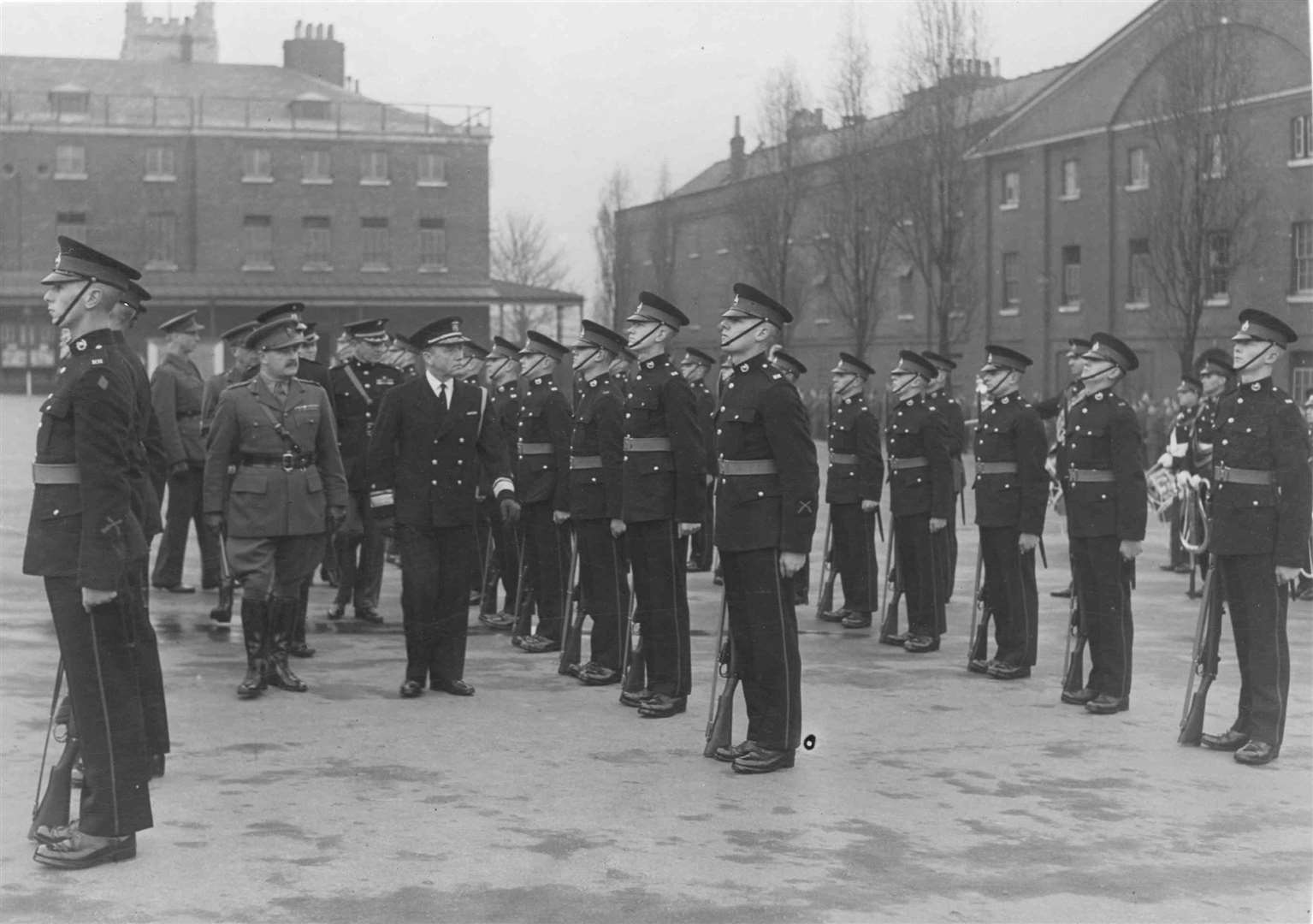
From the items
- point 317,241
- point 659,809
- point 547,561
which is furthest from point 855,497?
point 317,241

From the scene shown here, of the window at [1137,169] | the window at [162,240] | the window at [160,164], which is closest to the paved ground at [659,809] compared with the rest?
the window at [1137,169]

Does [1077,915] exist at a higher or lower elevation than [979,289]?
lower

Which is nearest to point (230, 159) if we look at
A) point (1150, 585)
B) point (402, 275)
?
point (402, 275)

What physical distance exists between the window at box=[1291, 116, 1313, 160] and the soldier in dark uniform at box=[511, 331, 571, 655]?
3013 cm

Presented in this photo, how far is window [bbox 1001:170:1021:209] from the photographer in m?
49.9

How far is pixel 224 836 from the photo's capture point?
22.4 feet

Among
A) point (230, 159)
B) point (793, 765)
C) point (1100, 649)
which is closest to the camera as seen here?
point (793, 765)

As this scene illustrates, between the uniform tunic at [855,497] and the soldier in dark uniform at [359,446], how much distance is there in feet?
12.6

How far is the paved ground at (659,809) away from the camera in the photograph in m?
6.07

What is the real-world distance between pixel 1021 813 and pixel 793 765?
54.1 inches

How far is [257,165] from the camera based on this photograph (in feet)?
199

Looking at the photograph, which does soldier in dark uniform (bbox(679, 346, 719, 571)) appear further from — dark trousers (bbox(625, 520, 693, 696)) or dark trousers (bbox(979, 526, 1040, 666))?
dark trousers (bbox(625, 520, 693, 696))

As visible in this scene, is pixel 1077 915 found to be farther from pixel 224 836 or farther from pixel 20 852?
pixel 20 852

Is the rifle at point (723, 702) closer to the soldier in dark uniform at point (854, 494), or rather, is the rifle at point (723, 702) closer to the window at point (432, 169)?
the soldier in dark uniform at point (854, 494)
